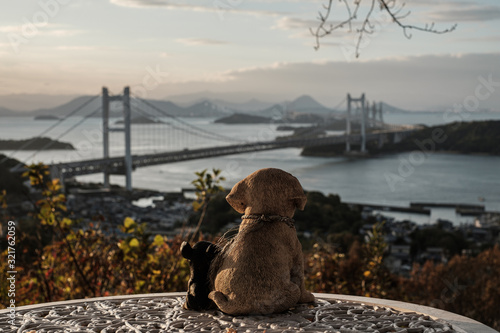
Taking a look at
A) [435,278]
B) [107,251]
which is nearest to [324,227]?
[435,278]

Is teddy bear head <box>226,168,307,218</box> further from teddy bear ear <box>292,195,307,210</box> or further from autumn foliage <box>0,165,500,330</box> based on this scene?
autumn foliage <box>0,165,500,330</box>

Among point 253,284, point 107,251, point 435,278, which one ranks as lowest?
point 435,278

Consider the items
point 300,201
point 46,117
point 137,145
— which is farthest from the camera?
point 137,145

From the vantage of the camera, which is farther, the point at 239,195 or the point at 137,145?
the point at 137,145

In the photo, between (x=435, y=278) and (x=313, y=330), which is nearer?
(x=313, y=330)

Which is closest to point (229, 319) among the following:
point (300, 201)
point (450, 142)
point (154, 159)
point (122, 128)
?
point (300, 201)

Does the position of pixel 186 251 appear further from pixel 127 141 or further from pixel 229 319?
pixel 127 141

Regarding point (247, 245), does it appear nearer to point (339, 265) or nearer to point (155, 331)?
point (155, 331)

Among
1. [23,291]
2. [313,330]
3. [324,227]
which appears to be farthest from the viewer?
[324,227]
